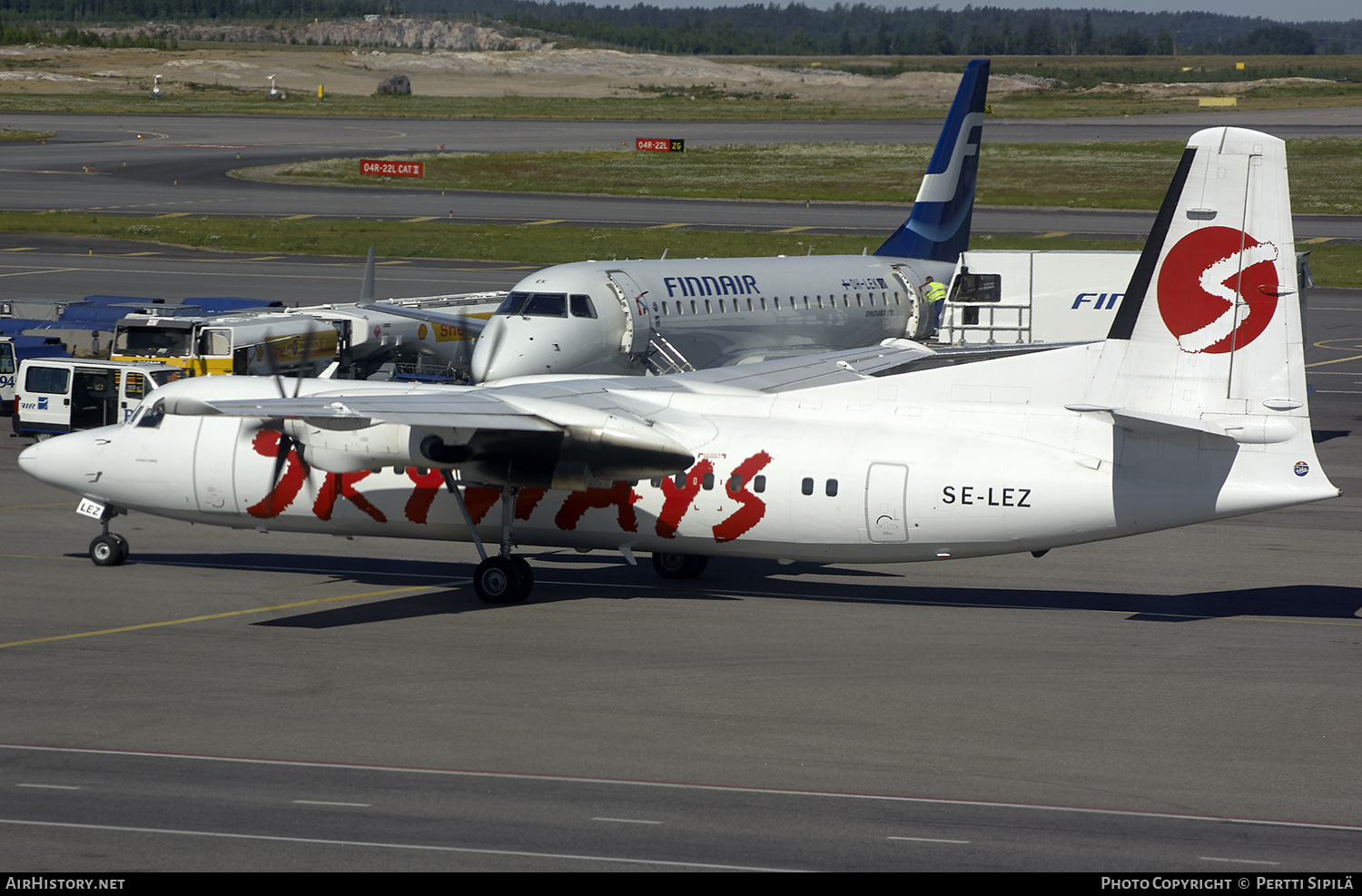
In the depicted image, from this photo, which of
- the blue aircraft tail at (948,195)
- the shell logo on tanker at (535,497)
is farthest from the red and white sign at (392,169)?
the shell logo on tanker at (535,497)

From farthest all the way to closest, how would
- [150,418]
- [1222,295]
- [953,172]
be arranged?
[953,172] < [150,418] < [1222,295]

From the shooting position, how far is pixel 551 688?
1778 cm

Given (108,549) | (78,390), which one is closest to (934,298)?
(78,390)

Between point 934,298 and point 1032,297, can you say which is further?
point 934,298

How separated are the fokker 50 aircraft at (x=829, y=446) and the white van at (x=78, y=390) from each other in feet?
31.9

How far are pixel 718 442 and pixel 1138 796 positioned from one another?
9.36 meters

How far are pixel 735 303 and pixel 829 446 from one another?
17.1 meters

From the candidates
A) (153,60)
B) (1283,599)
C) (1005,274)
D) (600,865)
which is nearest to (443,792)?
(600,865)

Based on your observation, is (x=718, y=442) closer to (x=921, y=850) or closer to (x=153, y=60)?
(x=921, y=850)

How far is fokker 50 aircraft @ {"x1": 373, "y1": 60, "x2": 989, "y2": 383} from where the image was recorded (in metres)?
33.3

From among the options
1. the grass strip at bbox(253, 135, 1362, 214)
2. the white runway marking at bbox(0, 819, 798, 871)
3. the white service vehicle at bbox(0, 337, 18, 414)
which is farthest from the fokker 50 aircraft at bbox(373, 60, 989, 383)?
the grass strip at bbox(253, 135, 1362, 214)

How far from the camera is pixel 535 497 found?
22.6 metres

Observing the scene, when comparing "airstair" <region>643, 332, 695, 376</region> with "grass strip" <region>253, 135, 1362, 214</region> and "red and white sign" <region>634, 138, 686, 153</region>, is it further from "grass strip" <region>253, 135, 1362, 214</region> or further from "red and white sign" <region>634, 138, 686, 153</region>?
"red and white sign" <region>634, 138, 686, 153</region>

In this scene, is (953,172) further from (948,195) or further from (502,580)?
(502,580)
